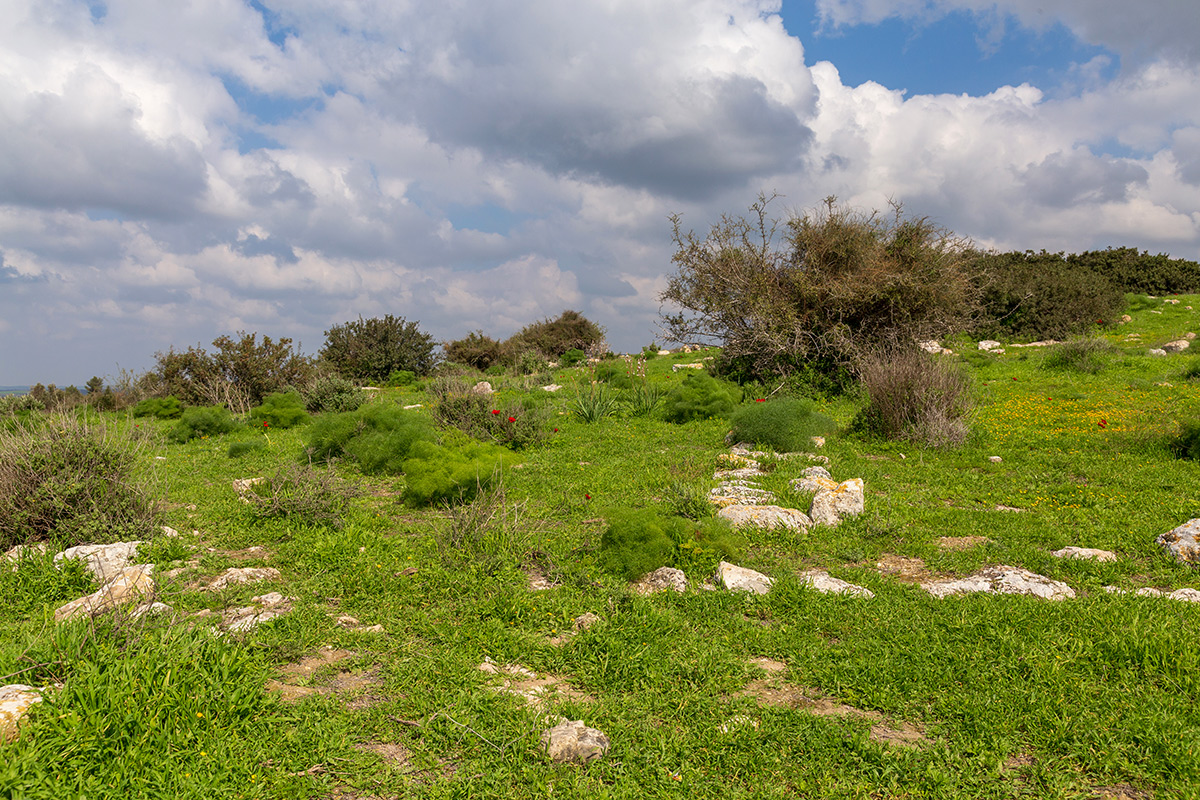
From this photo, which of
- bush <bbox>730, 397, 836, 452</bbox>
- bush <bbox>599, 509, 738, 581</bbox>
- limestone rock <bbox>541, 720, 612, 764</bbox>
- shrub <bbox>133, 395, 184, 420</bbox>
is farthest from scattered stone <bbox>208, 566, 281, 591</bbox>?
shrub <bbox>133, 395, 184, 420</bbox>

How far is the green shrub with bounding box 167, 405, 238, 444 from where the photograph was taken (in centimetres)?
1373

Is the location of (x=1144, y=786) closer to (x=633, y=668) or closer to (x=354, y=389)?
(x=633, y=668)

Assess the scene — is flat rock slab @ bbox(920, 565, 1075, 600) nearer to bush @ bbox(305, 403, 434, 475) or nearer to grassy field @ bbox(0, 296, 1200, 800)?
grassy field @ bbox(0, 296, 1200, 800)

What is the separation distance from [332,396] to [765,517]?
1312 centimetres

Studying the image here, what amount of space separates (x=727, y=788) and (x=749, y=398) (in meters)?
13.3

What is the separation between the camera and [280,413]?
15094 mm

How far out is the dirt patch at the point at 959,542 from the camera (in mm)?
6334

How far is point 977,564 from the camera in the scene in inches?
231

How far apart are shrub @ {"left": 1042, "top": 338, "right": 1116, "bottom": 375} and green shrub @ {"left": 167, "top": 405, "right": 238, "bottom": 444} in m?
20.2

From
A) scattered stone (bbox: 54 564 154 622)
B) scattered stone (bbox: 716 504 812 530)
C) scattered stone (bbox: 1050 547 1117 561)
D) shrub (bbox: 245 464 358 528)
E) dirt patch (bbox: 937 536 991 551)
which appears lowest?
dirt patch (bbox: 937 536 991 551)

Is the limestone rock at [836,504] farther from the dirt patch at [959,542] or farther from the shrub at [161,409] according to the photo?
the shrub at [161,409]

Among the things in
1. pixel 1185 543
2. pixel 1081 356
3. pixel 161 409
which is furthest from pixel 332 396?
pixel 1081 356

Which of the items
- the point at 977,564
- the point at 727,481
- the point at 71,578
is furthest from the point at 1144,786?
the point at 71,578

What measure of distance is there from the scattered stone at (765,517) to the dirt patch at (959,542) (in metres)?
1.27
